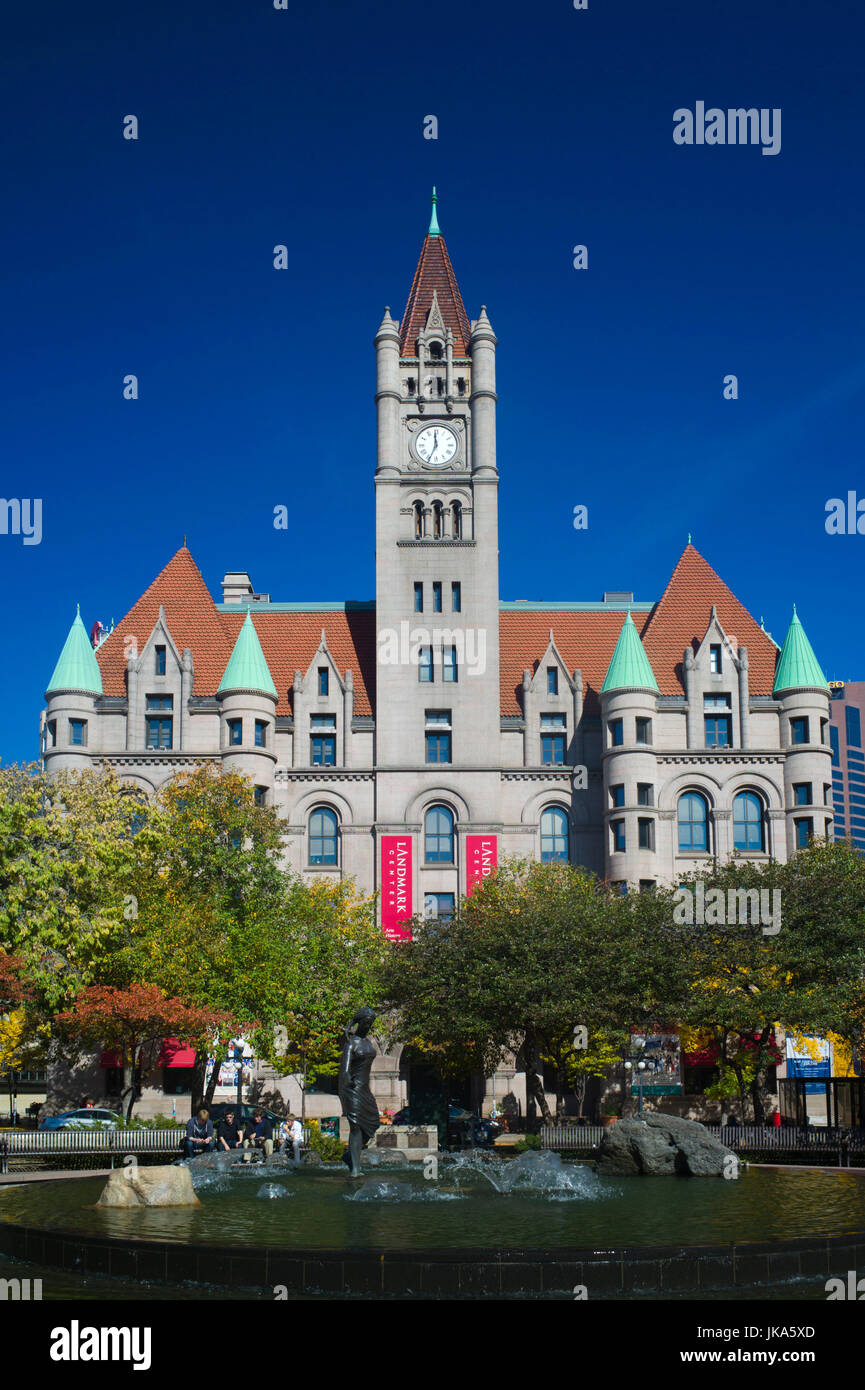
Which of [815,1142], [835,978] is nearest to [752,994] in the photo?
[835,978]

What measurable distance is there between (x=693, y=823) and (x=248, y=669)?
23.7 m

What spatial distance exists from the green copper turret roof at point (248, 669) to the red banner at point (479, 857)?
12.6 m

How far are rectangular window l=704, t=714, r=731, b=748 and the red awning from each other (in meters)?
29.6

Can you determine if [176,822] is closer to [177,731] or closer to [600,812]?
[177,731]

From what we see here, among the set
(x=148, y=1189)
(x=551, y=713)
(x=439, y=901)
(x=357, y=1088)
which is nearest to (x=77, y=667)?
(x=439, y=901)

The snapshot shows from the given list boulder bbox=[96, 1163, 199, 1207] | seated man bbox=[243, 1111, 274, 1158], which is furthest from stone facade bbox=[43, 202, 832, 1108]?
boulder bbox=[96, 1163, 199, 1207]

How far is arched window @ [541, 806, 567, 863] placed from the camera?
223ft

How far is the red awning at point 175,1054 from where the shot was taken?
177ft

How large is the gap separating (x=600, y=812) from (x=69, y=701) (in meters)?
27.3

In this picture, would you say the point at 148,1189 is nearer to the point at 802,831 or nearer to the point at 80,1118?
the point at 80,1118

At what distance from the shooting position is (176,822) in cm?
5453

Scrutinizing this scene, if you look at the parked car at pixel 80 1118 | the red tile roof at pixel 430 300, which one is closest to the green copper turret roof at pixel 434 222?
the red tile roof at pixel 430 300
